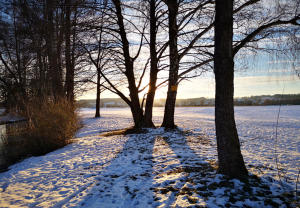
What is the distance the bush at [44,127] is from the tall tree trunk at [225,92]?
636 cm

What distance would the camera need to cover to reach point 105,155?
18.2 feet

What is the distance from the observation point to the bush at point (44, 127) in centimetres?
701

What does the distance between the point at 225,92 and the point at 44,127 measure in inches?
268

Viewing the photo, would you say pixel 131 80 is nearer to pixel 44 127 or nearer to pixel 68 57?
pixel 68 57

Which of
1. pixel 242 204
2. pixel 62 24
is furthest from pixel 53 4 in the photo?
pixel 242 204

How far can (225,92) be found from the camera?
3193 mm

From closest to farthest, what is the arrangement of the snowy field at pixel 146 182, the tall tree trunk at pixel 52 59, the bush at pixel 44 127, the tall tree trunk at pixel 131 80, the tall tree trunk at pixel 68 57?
the snowy field at pixel 146 182
the tall tree trunk at pixel 68 57
the tall tree trunk at pixel 52 59
the bush at pixel 44 127
the tall tree trunk at pixel 131 80

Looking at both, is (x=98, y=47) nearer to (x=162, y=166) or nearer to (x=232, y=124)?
(x=162, y=166)

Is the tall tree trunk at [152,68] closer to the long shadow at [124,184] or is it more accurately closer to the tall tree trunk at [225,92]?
the long shadow at [124,184]

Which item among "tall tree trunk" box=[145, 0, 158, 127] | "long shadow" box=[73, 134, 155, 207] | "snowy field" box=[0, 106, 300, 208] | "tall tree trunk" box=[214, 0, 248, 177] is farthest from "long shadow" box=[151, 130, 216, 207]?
"tall tree trunk" box=[145, 0, 158, 127]

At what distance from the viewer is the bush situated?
7008 millimetres

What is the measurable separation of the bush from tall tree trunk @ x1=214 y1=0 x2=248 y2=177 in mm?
6356

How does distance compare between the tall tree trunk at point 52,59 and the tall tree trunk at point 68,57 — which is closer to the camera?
the tall tree trunk at point 68,57

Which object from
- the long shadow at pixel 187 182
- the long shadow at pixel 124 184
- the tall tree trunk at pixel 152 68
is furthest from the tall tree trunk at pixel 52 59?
the long shadow at pixel 187 182
